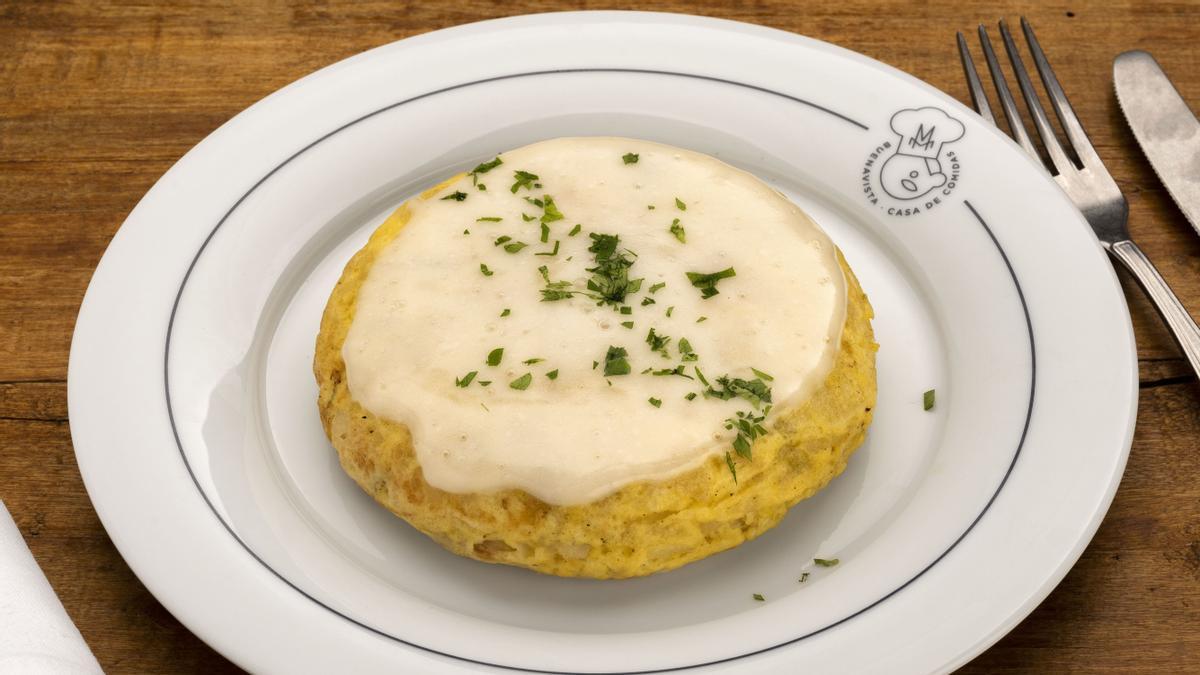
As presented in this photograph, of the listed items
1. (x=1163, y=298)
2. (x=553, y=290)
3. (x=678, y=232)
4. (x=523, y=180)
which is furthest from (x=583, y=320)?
(x=1163, y=298)

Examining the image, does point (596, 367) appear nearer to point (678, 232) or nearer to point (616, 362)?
point (616, 362)

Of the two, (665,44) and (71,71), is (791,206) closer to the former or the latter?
(665,44)

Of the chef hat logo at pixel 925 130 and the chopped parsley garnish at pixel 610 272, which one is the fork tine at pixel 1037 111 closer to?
the chef hat logo at pixel 925 130

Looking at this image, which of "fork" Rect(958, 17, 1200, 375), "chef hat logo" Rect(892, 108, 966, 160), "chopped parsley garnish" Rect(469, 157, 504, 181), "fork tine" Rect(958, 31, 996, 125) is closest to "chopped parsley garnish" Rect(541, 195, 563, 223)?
"chopped parsley garnish" Rect(469, 157, 504, 181)

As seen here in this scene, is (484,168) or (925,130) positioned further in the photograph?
(925,130)

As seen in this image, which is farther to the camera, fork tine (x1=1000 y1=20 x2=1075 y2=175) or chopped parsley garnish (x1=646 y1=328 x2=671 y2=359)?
fork tine (x1=1000 y1=20 x2=1075 y2=175)

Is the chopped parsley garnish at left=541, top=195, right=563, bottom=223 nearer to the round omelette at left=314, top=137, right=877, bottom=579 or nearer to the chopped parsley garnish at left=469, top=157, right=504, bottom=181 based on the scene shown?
the round omelette at left=314, top=137, right=877, bottom=579
